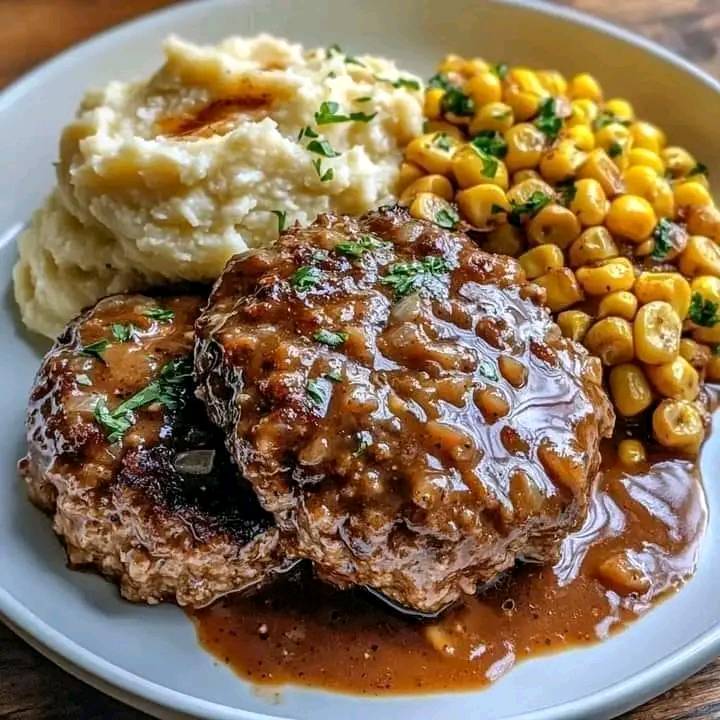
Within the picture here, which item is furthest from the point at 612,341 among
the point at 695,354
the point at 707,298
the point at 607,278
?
the point at 707,298

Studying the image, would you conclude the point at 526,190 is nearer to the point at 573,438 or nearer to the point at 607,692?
the point at 573,438

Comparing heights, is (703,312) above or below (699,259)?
below

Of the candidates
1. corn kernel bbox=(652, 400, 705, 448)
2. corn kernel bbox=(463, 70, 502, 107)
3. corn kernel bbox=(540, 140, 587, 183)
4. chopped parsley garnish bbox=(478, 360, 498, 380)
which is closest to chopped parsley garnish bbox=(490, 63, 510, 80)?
corn kernel bbox=(463, 70, 502, 107)

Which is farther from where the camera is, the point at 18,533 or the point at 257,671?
the point at 18,533

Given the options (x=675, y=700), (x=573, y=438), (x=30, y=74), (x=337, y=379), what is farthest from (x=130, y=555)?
(x=30, y=74)

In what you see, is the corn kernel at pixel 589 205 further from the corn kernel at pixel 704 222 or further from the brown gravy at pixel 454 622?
the brown gravy at pixel 454 622

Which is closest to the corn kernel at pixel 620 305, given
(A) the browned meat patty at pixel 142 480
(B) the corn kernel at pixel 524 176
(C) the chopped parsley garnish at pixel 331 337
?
(B) the corn kernel at pixel 524 176

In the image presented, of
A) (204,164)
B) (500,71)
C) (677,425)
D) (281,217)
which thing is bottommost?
(281,217)

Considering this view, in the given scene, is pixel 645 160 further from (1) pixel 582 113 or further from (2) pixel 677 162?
(1) pixel 582 113
